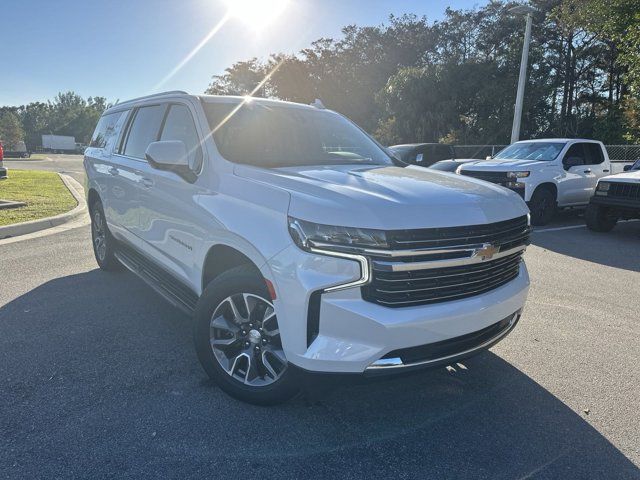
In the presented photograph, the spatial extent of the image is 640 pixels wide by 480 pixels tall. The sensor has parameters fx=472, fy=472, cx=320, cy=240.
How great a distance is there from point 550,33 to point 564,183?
26.8 meters

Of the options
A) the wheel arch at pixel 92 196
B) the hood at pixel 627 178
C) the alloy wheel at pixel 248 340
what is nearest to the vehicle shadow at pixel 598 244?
the hood at pixel 627 178

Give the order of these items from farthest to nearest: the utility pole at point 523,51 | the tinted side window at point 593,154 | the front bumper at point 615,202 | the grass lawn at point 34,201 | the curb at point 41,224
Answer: the utility pole at point 523,51
the tinted side window at point 593,154
the grass lawn at point 34,201
the front bumper at point 615,202
the curb at point 41,224

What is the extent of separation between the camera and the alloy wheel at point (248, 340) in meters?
2.78

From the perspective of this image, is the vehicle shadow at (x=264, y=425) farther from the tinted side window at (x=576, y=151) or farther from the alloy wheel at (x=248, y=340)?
the tinted side window at (x=576, y=151)

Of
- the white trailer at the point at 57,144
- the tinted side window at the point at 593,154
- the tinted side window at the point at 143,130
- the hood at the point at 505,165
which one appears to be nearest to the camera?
the tinted side window at the point at 143,130

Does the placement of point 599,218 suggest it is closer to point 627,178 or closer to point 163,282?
point 627,178

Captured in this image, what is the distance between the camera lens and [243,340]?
115 inches

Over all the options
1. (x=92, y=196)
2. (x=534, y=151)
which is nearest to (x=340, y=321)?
(x=92, y=196)

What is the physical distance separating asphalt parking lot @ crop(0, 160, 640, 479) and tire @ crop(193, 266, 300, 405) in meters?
0.17

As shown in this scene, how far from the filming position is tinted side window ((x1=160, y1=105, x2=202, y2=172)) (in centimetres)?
344

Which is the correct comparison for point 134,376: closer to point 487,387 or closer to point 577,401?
point 487,387

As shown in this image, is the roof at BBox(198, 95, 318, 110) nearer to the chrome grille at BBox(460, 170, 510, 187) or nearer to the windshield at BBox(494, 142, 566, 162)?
the chrome grille at BBox(460, 170, 510, 187)

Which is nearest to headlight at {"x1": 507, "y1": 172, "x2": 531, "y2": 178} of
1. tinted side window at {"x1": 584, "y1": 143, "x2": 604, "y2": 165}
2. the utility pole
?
tinted side window at {"x1": 584, "y1": 143, "x2": 604, "y2": 165}

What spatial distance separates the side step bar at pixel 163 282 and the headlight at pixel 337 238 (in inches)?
55.0
